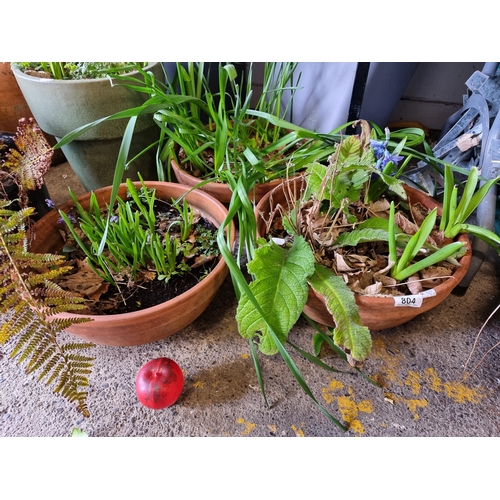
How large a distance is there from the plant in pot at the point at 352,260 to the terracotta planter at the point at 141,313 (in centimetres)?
13

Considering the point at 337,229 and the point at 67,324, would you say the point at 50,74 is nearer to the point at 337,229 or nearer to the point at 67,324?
the point at 67,324

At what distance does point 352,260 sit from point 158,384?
0.46 meters

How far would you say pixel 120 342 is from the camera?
0.72 m

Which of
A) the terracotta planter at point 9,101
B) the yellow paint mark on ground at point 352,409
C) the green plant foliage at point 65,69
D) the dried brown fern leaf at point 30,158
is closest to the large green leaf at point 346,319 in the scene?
the yellow paint mark on ground at point 352,409

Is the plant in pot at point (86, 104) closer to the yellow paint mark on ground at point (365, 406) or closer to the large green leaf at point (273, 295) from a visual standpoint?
the large green leaf at point (273, 295)

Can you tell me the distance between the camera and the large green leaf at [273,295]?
609 mm

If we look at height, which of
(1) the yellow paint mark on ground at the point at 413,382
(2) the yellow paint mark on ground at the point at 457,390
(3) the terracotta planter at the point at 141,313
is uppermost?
(3) the terracotta planter at the point at 141,313

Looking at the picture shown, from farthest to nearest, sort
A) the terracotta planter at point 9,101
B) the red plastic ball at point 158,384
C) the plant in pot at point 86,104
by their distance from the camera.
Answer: the terracotta planter at point 9,101
the plant in pot at point 86,104
the red plastic ball at point 158,384

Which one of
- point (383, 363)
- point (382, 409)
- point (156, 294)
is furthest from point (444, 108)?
point (156, 294)

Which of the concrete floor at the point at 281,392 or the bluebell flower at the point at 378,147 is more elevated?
the bluebell flower at the point at 378,147

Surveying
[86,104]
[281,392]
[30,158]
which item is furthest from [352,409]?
[86,104]

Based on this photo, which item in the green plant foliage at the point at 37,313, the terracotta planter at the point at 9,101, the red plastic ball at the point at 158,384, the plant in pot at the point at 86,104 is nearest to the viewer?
the green plant foliage at the point at 37,313

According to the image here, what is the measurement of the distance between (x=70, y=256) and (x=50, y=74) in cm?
57

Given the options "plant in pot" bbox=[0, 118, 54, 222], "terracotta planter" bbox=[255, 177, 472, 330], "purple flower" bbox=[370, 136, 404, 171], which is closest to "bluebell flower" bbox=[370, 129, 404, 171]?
"purple flower" bbox=[370, 136, 404, 171]
